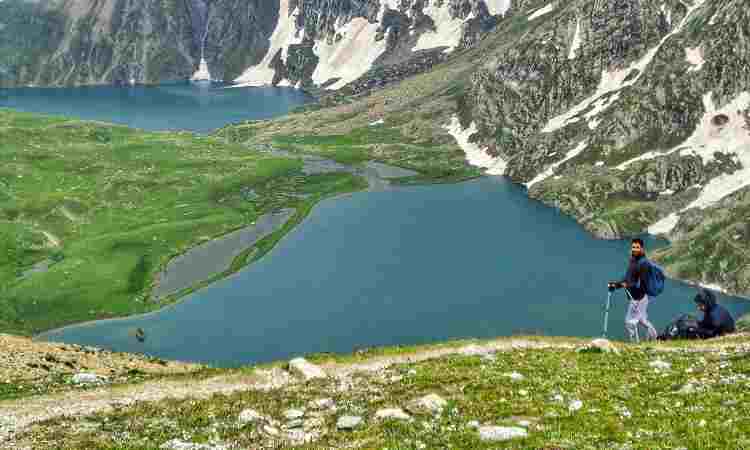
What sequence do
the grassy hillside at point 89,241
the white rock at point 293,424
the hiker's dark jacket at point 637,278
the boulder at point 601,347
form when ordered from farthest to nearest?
the grassy hillside at point 89,241 < the hiker's dark jacket at point 637,278 < the boulder at point 601,347 < the white rock at point 293,424

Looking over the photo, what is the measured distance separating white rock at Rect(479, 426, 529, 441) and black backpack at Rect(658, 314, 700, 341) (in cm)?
2285

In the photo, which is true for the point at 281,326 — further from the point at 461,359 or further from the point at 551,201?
the point at 551,201

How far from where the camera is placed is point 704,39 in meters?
199

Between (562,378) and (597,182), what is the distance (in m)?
168

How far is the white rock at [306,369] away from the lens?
39.1 meters

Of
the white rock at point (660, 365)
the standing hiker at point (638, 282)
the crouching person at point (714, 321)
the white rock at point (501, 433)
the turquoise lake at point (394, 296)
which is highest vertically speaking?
the standing hiker at point (638, 282)

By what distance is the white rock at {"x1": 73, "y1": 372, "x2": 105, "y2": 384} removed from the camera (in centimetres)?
4381

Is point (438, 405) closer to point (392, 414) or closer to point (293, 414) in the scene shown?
point (392, 414)

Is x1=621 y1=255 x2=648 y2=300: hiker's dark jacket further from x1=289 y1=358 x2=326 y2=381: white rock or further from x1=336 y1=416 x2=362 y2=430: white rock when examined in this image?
x1=336 y1=416 x2=362 y2=430: white rock

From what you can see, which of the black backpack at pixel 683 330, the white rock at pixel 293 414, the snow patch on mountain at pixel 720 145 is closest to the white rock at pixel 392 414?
the white rock at pixel 293 414

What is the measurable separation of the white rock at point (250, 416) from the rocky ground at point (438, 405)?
78mm

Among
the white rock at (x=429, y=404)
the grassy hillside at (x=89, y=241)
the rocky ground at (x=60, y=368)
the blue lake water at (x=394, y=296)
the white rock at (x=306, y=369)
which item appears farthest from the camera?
the grassy hillside at (x=89, y=241)

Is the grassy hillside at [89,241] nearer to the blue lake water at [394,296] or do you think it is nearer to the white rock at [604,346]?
the blue lake water at [394,296]

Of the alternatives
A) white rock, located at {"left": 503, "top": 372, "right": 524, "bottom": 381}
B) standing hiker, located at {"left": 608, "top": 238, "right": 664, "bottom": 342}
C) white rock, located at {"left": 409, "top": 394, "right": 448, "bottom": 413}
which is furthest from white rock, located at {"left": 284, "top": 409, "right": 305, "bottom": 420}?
standing hiker, located at {"left": 608, "top": 238, "right": 664, "bottom": 342}
